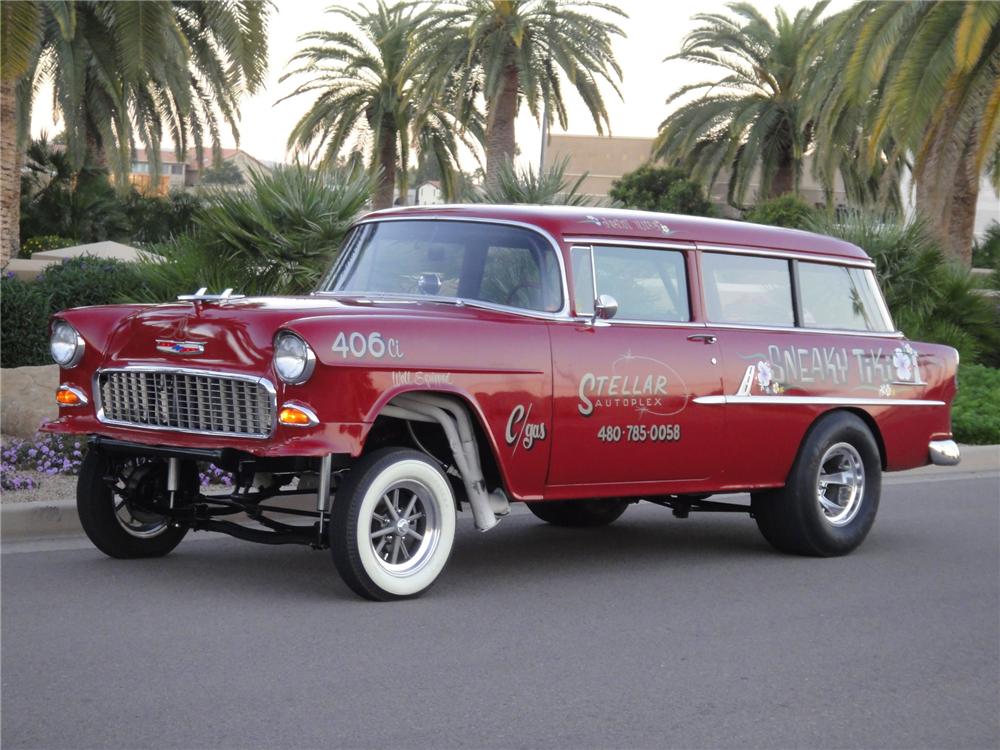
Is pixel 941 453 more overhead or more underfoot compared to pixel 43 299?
more underfoot

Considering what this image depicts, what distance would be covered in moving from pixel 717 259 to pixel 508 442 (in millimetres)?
2098

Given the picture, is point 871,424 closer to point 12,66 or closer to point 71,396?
point 71,396

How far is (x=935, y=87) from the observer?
2167 cm

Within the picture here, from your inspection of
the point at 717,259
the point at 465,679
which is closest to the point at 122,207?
the point at 717,259

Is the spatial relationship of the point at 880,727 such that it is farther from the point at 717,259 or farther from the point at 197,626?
the point at 717,259

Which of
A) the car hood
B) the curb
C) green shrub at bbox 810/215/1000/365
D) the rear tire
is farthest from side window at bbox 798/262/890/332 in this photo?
A: green shrub at bbox 810/215/1000/365

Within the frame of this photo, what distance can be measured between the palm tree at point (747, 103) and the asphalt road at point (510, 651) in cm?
2920

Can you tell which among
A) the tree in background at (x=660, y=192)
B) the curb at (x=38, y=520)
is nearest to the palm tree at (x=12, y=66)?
the curb at (x=38, y=520)

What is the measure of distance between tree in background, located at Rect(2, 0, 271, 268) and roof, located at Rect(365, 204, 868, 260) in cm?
1125

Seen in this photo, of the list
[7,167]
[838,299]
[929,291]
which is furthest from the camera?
[7,167]

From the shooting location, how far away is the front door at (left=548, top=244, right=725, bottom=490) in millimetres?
7441

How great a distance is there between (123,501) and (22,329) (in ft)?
27.8

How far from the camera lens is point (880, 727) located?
17.1ft

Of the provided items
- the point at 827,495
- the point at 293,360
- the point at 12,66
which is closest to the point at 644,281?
the point at 827,495
